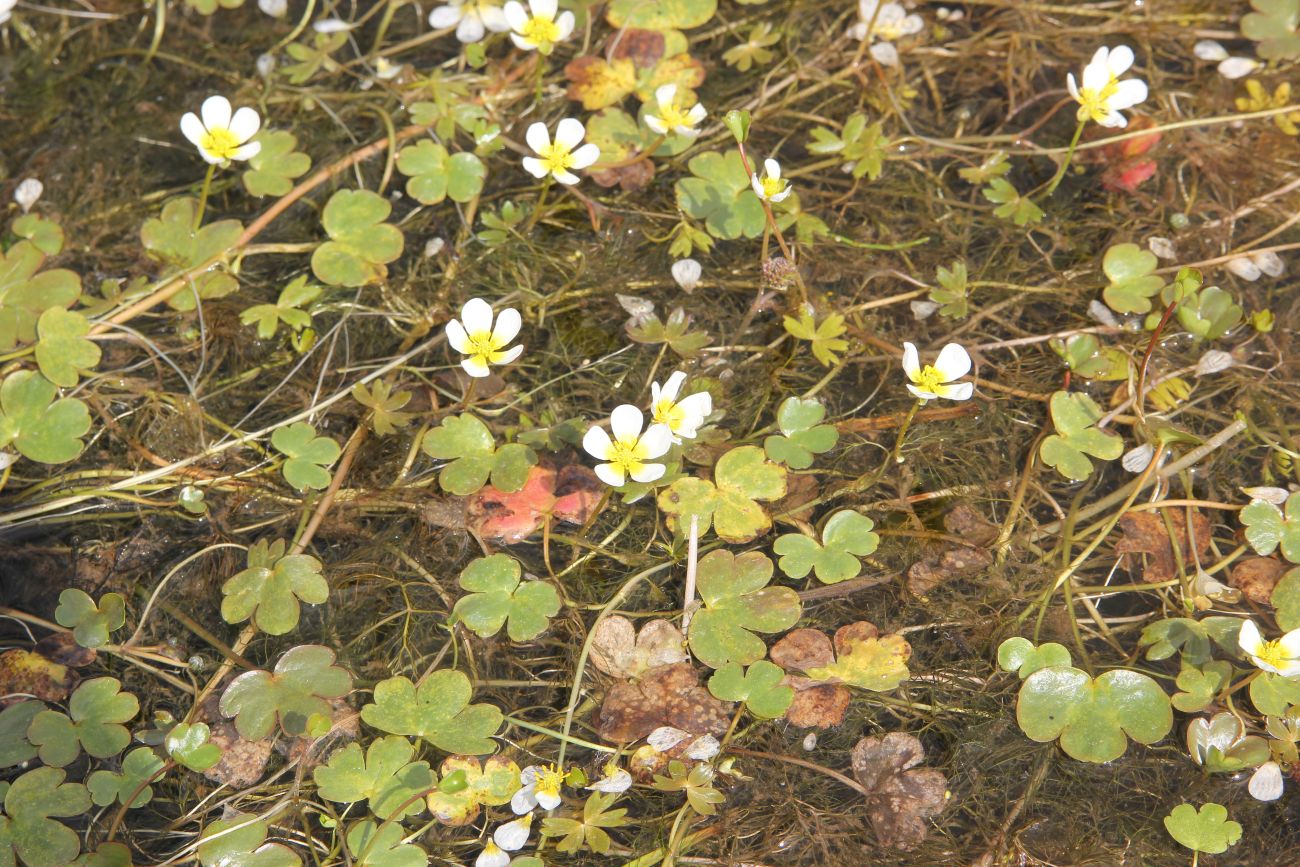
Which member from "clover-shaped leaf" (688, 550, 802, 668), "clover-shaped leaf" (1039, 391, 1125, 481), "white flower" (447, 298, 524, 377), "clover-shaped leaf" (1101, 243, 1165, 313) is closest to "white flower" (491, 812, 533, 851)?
"clover-shaped leaf" (688, 550, 802, 668)

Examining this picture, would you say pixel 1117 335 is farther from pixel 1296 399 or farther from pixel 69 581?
pixel 69 581

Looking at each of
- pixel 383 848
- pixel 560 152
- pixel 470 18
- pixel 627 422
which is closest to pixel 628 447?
pixel 627 422

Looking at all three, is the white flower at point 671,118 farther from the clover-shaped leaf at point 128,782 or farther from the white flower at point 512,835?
the clover-shaped leaf at point 128,782

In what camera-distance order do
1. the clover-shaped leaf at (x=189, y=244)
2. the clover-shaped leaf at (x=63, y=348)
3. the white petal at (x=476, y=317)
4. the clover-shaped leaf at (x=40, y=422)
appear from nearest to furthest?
the white petal at (x=476, y=317), the clover-shaped leaf at (x=40, y=422), the clover-shaped leaf at (x=63, y=348), the clover-shaped leaf at (x=189, y=244)

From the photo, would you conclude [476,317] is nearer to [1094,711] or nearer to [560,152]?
[560,152]

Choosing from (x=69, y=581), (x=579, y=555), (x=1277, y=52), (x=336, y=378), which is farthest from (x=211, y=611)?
(x=1277, y=52)

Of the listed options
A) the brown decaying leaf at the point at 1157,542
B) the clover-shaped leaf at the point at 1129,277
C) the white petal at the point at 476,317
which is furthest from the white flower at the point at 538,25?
the brown decaying leaf at the point at 1157,542

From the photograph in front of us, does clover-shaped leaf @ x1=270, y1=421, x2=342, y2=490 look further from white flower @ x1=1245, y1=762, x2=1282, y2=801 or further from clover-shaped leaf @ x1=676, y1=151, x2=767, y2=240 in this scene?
white flower @ x1=1245, y1=762, x2=1282, y2=801
